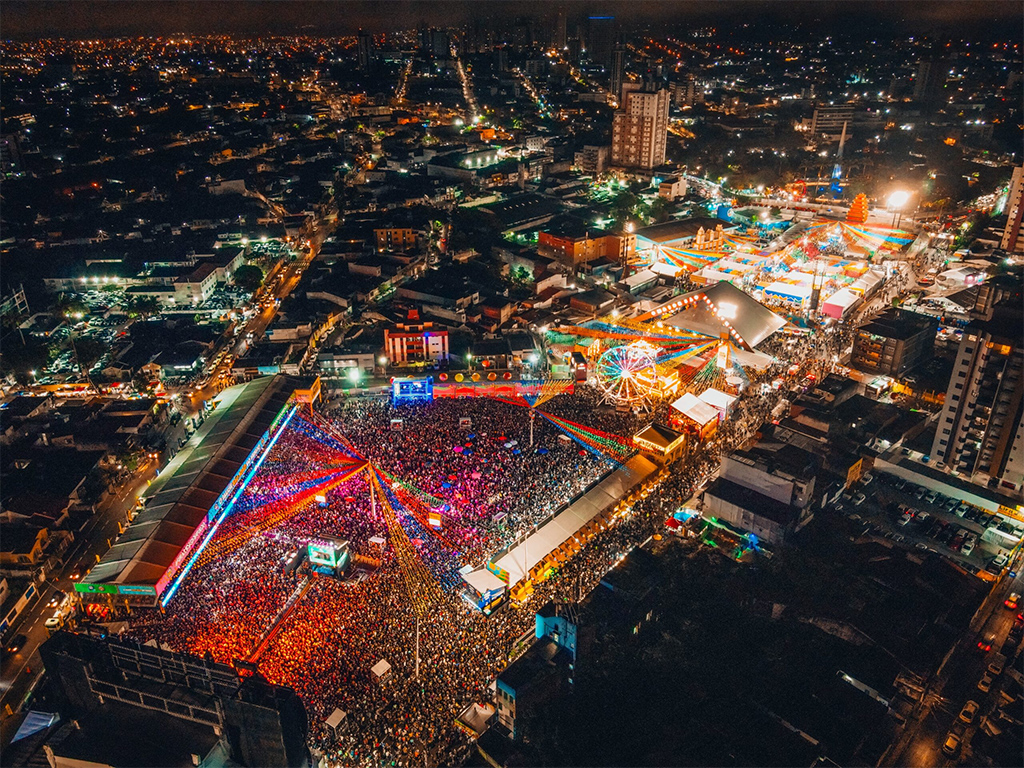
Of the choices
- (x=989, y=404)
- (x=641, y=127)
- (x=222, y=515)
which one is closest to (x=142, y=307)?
(x=222, y=515)

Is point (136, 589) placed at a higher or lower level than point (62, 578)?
higher

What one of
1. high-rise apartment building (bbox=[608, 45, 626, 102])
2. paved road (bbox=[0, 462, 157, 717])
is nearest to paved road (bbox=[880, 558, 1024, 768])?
paved road (bbox=[0, 462, 157, 717])

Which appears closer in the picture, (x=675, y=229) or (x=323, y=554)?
(x=323, y=554)

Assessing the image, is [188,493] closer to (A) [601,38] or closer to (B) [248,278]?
(B) [248,278]

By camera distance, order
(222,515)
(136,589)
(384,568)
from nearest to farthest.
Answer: (136,589), (384,568), (222,515)

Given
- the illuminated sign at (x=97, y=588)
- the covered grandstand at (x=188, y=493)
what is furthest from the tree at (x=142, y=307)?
the illuminated sign at (x=97, y=588)

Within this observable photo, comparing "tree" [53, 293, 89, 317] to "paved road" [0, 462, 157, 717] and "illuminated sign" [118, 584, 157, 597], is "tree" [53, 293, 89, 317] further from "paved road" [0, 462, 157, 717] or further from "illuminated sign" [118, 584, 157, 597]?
"illuminated sign" [118, 584, 157, 597]
